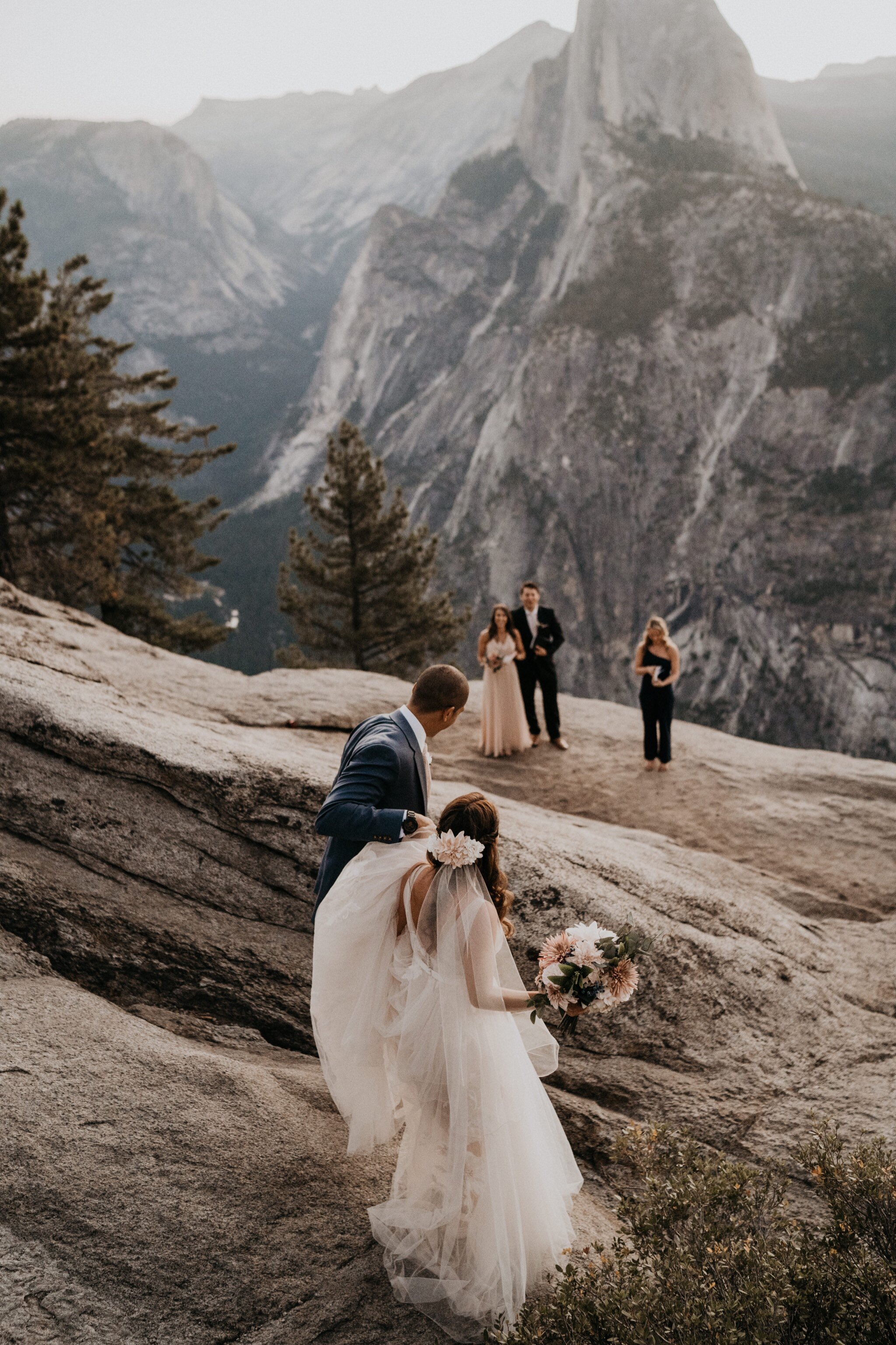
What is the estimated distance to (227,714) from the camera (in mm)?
9984

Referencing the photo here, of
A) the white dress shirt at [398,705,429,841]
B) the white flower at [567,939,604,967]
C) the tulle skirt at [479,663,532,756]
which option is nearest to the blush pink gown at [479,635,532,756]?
the tulle skirt at [479,663,532,756]

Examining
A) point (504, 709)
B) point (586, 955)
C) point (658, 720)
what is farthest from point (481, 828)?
point (658, 720)

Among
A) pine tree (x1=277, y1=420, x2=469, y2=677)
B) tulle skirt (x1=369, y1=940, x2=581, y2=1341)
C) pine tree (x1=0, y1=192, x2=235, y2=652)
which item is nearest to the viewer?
tulle skirt (x1=369, y1=940, x2=581, y2=1341)

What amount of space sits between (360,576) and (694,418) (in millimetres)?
88572

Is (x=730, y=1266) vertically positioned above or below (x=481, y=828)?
below

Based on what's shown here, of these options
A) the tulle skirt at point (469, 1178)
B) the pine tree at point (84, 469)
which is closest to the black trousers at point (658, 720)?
the tulle skirt at point (469, 1178)

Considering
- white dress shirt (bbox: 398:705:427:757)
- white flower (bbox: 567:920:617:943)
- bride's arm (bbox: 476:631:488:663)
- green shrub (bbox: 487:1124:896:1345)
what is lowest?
green shrub (bbox: 487:1124:896:1345)

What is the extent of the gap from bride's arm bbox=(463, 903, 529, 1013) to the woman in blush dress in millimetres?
7731

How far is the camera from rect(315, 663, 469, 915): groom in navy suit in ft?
13.1

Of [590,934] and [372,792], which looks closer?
[590,934]

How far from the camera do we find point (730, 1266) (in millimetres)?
3711

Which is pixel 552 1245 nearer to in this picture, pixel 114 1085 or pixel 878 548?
pixel 114 1085

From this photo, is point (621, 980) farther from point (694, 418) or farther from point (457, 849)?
point (694, 418)

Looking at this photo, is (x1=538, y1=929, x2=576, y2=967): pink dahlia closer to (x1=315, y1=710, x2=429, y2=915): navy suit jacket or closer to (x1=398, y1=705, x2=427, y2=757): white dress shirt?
(x1=315, y1=710, x2=429, y2=915): navy suit jacket
